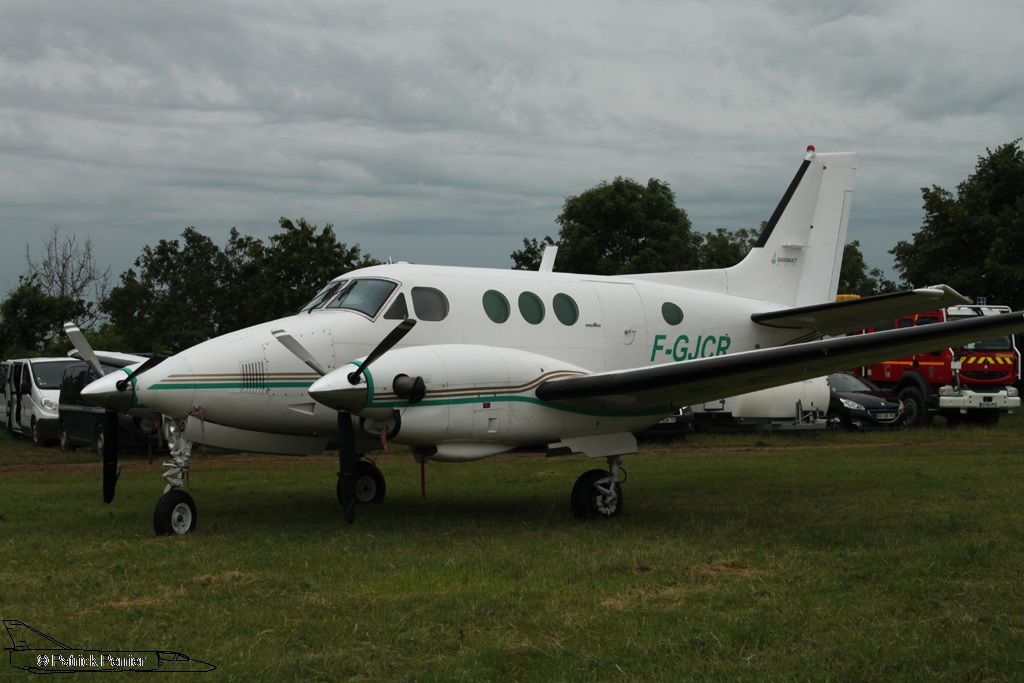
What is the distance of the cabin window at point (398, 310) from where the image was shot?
10.8 meters

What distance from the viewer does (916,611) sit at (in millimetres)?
6770

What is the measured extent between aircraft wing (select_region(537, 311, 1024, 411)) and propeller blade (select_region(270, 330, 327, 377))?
7.41 feet

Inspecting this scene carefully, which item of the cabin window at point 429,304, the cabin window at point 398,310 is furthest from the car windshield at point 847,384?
the cabin window at point 398,310

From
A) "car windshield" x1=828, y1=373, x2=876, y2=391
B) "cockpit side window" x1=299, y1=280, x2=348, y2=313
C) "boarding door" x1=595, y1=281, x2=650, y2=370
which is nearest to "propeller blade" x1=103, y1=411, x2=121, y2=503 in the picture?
"cockpit side window" x1=299, y1=280, x2=348, y2=313

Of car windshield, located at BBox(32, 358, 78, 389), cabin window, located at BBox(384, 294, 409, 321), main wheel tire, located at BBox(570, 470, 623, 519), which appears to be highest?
cabin window, located at BBox(384, 294, 409, 321)

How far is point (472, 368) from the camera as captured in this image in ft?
33.1

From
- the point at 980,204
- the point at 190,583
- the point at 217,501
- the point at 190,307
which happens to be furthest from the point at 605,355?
the point at 190,307

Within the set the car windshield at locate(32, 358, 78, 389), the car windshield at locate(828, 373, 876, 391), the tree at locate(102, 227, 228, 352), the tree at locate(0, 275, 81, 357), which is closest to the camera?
the car windshield at locate(32, 358, 78, 389)

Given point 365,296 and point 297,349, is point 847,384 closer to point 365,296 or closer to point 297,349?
point 365,296

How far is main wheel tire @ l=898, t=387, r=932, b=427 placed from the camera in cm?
2598

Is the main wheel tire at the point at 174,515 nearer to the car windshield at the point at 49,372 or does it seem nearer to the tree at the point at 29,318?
the car windshield at the point at 49,372

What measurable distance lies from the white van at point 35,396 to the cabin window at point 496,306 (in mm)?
12846

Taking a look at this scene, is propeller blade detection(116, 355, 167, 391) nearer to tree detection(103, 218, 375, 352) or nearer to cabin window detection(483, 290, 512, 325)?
cabin window detection(483, 290, 512, 325)

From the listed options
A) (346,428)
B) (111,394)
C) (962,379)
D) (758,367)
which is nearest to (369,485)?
(346,428)
